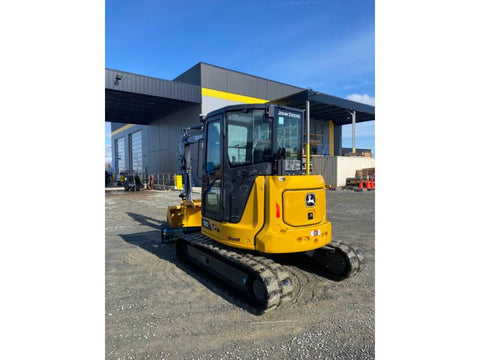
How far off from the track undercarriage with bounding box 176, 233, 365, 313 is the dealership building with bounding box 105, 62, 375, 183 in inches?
663

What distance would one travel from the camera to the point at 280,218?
3.70 metres

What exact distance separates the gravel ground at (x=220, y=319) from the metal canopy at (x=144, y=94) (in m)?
16.5

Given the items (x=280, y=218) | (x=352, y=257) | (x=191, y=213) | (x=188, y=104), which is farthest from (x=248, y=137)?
(x=188, y=104)

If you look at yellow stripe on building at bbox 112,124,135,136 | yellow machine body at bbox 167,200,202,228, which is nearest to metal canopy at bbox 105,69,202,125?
yellow stripe on building at bbox 112,124,135,136

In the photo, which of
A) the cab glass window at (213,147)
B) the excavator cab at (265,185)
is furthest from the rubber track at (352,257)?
the cab glass window at (213,147)

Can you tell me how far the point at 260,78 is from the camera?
24219mm

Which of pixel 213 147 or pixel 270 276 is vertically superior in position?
pixel 213 147

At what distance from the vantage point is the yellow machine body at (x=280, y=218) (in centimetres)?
368

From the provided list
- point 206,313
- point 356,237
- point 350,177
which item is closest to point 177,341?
point 206,313

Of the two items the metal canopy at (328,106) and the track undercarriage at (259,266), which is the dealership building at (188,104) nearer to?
the metal canopy at (328,106)

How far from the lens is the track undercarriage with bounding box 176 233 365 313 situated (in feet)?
10.9

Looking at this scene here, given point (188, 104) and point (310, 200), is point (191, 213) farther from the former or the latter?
point (188, 104)

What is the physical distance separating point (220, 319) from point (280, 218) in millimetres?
1430

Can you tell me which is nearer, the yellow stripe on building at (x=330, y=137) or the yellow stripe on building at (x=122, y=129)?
the yellow stripe on building at (x=330, y=137)
